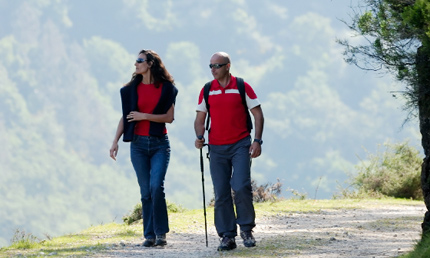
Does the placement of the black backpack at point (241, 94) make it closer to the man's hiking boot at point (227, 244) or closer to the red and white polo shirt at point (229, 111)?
the red and white polo shirt at point (229, 111)

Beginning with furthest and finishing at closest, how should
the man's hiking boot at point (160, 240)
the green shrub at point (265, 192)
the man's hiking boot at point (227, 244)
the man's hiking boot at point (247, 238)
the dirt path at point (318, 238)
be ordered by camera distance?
the green shrub at point (265, 192) < the man's hiking boot at point (160, 240) < the dirt path at point (318, 238) < the man's hiking boot at point (247, 238) < the man's hiking boot at point (227, 244)

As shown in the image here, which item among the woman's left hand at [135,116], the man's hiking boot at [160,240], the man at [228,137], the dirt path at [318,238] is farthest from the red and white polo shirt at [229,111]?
the man's hiking boot at [160,240]

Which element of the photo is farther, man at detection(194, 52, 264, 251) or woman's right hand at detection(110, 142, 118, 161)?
woman's right hand at detection(110, 142, 118, 161)

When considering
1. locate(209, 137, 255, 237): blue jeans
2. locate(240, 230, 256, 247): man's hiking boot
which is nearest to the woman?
locate(209, 137, 255, 237): blue jeans

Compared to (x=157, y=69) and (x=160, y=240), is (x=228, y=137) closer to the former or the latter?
(x=157, y=69)

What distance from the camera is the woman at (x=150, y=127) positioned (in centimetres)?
1055

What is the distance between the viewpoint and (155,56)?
10.7m

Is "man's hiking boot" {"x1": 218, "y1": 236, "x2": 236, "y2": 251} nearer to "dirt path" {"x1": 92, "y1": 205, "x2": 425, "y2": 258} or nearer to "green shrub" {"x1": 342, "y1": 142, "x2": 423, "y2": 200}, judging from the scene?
"dirt path" {"x1": 92, "y1": 205, "x2": 425, "y2": 258}

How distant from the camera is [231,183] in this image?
998 centimetres

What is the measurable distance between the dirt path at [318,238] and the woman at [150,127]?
665 millimetres

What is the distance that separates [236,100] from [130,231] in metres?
4.35

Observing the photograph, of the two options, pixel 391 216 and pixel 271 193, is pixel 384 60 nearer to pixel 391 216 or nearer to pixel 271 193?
pixel 391 216

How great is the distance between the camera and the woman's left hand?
1053 cm

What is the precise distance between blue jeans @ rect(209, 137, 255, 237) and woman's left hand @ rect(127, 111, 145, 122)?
1119mm
